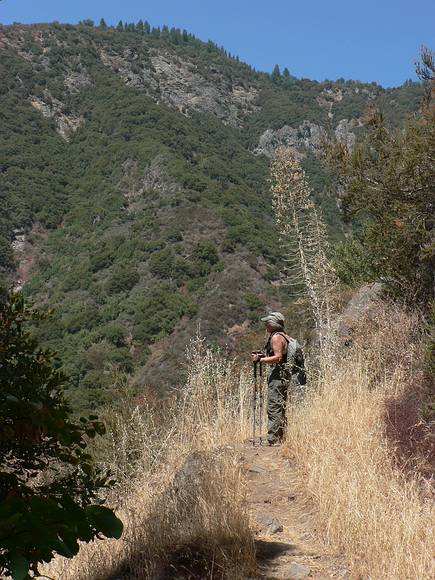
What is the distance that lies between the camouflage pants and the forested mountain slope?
6115 mm

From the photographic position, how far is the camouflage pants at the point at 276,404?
583 cm

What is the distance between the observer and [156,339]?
135ft

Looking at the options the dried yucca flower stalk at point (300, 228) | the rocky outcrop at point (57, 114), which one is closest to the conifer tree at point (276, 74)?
the rocky outcrop at point (57, 114)

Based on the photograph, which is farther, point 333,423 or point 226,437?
point 226,437

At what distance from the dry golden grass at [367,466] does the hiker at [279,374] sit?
0.54 feet

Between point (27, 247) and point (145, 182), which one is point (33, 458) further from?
point (145, 182)

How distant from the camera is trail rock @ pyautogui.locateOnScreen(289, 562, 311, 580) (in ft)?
10.9

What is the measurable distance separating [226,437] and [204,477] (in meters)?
1.55

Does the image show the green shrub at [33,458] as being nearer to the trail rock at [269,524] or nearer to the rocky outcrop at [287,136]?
the trail rock at [269,524]

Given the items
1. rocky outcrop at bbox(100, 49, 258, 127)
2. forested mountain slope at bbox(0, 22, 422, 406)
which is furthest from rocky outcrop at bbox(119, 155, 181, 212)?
rocky outcrop at bbox(100, 49, 258, 127)

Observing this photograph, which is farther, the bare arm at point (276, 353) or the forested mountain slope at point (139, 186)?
the forested mountain slope at point (139, 186)

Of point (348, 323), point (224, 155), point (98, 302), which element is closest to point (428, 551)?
point (348, 323)

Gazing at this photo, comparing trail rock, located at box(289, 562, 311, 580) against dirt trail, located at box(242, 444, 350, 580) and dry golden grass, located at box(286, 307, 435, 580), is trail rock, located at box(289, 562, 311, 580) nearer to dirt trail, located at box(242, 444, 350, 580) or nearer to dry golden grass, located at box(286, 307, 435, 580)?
dirt trail, located at box(242, 444, 350, 580)

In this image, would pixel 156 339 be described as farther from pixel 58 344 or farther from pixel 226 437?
pixel 226 437
